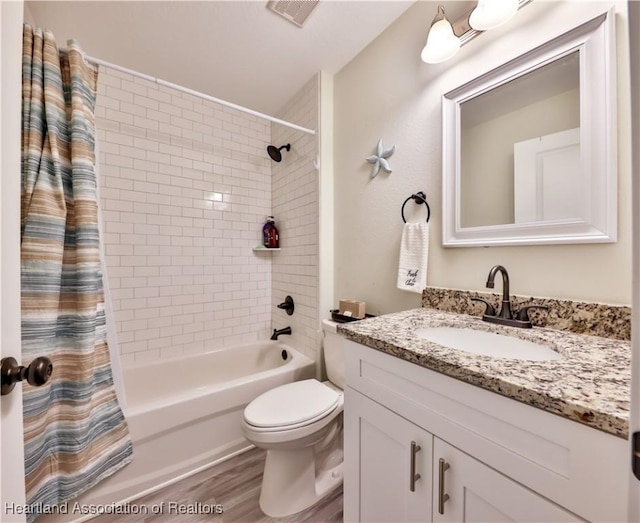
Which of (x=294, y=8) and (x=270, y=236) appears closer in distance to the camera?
(x=294, y=8)

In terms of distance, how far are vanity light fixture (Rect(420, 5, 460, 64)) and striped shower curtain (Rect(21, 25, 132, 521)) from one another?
1519 millimetres

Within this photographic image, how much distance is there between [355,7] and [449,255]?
1.37 m

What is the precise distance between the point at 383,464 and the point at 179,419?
1164 millimetres

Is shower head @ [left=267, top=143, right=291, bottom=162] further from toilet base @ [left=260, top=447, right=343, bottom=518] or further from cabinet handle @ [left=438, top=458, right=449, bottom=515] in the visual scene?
cabinet handle @ [left=438, top=458, right=449, bottom=515]

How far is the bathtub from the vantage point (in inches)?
54.6

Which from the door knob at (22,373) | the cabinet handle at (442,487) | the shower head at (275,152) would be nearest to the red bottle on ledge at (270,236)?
the shower head at (275,152)

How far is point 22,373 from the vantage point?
0.55m

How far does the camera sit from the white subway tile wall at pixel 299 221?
2.01 m

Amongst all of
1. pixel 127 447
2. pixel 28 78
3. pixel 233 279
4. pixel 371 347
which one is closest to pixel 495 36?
pixel 371 347

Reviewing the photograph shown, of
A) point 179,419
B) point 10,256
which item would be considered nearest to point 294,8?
point 10,256

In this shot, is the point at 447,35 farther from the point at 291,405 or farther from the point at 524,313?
the point at 291,405

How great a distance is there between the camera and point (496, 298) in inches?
42.9

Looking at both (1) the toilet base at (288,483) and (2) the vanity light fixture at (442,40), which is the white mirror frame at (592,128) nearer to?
(2) the vanity light fixture at (442,40)

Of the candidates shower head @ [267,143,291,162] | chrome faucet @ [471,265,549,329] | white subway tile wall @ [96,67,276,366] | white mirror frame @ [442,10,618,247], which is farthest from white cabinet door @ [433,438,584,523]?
shower head @ [267,143,291,162]
